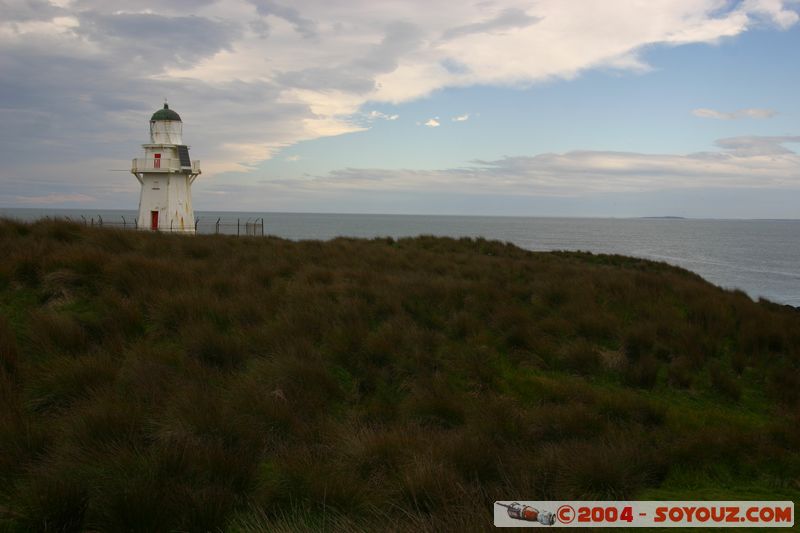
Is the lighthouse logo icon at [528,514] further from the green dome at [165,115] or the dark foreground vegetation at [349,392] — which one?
the green dome at [165,115]

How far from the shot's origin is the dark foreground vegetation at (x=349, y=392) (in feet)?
12.7

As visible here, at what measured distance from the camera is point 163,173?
3083 centimetres

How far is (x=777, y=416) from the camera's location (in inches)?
279

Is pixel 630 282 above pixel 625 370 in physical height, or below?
above

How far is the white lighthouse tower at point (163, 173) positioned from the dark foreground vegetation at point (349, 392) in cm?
1930

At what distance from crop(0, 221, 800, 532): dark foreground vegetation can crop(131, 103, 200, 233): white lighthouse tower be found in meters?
19.3

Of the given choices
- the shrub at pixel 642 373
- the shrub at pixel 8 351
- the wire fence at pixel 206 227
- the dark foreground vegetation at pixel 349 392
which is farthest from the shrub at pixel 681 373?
the wire fence at pixel 206 227

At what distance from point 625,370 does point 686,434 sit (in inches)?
102

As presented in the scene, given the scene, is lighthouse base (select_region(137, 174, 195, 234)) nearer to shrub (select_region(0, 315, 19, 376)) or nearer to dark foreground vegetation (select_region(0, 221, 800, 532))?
dark foreground vegetation (select_region(0, 221, 800, 532))

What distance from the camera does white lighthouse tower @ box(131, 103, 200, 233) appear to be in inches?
1208

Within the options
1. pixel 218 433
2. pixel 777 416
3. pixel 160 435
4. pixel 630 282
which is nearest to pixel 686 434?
pixel 777 416

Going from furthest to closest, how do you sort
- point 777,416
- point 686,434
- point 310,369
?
point 777,416 < point 310,369 < point 686,434

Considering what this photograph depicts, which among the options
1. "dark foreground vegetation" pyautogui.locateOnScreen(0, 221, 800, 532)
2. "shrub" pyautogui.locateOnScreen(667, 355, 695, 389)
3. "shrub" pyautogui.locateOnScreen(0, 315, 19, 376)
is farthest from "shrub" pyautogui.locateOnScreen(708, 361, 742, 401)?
"shrub" pyautogui.locateOnScreen(0, 315, 19, 376)

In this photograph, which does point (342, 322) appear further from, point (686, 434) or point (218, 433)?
point (686, 434)
